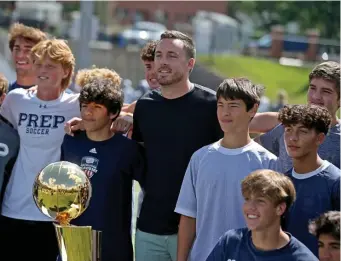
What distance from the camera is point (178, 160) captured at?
4.65 m

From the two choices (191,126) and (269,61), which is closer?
(191,126)

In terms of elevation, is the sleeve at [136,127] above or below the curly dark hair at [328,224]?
above

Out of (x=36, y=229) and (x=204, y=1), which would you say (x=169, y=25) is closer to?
(x=204, y=1)

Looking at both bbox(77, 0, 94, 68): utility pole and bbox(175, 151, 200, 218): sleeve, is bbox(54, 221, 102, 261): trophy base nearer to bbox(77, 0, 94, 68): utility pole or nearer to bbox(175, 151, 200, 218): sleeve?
bbox(175, 151, 200, 218): sleeve

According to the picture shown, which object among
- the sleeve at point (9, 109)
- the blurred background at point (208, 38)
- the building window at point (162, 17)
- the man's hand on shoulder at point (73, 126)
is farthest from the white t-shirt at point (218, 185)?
the building window at point (162, 17)

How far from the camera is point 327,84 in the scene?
4.45m

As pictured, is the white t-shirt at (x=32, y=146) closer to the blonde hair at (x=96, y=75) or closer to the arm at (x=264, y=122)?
the blonde hair at (x=96, y=75)

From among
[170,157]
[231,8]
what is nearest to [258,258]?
[170,157]

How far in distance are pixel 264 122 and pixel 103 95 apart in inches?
36.9

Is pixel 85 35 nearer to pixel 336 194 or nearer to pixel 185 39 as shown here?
pixel 185 39

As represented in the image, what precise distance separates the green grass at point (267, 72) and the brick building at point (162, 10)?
42.6ft

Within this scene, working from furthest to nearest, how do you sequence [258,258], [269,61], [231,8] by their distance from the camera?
[231,8]
[269,61]
[258,258]

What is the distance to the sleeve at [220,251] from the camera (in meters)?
3.91

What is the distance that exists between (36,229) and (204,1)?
42.0 metres
